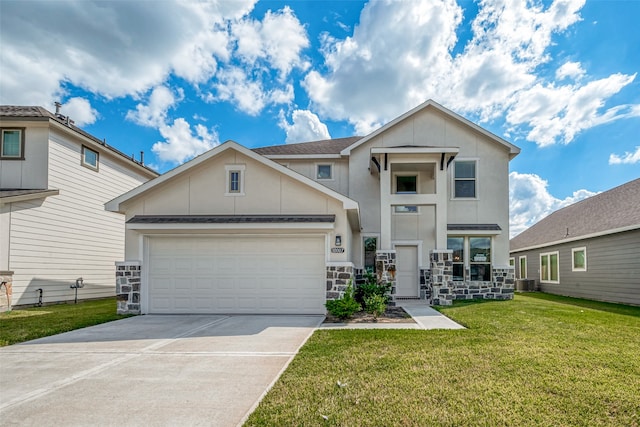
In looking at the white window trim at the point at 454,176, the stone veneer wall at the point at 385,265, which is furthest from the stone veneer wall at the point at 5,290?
the white window trim at the point at 454,176

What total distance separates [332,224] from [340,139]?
28.9ft

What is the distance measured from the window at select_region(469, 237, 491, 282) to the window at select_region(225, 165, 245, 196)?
9.20 meters

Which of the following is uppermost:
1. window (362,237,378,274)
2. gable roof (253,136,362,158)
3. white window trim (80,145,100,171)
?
gable roof (253,136,362,158)

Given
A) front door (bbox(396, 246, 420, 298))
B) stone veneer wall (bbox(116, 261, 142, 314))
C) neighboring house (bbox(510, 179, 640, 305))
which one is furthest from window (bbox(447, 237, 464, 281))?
→ stone veneer wall (bbox(116, 261, 142, 314))

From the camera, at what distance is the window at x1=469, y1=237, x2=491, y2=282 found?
1443 centimetres

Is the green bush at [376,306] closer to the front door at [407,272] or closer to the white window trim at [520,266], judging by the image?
the front door at [407,272]

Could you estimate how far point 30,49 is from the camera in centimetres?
1277

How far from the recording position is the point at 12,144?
520 inches

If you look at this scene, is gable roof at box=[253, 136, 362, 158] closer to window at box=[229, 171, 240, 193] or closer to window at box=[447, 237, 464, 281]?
window at box=[229, 171, 240, 193]

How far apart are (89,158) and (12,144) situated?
2512mm

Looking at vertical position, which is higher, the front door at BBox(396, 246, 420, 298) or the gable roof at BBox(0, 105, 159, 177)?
the gable roof at BBox(0, 105, 159, 177)

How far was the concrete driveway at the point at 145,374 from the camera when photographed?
3.77 metres

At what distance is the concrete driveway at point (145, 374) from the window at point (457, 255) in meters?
8.58

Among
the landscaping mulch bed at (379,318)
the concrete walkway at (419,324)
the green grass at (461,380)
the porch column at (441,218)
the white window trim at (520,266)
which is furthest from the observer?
the white window trim at (520,266)
